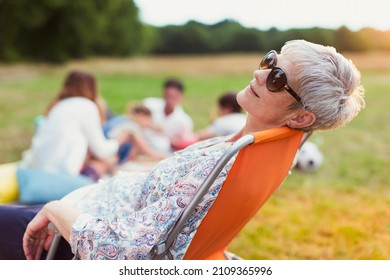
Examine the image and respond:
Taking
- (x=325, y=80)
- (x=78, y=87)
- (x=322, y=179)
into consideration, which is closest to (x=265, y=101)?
(x=325, y=80)

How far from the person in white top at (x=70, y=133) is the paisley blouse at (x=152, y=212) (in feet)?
7.20

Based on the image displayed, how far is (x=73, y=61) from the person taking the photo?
23.1m

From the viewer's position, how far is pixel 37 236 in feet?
7.66

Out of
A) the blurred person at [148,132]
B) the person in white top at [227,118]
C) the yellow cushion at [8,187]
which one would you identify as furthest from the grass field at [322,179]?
the yellow cushion at [8,187]

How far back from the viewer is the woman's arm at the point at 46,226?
217 centimetres

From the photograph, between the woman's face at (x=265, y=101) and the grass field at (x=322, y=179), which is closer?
the woman's face at (x=265, y=101)

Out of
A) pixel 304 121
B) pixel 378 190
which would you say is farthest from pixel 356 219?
pixel 304 121

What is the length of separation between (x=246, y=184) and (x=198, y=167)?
220 mm

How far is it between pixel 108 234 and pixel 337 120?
108cm

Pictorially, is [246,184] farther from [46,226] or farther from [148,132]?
[148,132]

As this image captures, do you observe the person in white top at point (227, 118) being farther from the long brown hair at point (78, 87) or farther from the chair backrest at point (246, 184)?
the chair backrest at point (246, 184)

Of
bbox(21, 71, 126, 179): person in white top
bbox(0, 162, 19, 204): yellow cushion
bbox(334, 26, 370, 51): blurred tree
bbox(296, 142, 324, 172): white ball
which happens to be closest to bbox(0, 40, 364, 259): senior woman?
bbox(0, 162, 19, 204): yellow cushion

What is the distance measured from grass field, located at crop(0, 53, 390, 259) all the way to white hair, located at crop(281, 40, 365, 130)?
5.75 ft

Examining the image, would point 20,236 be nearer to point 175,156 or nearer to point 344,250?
point 175,156
